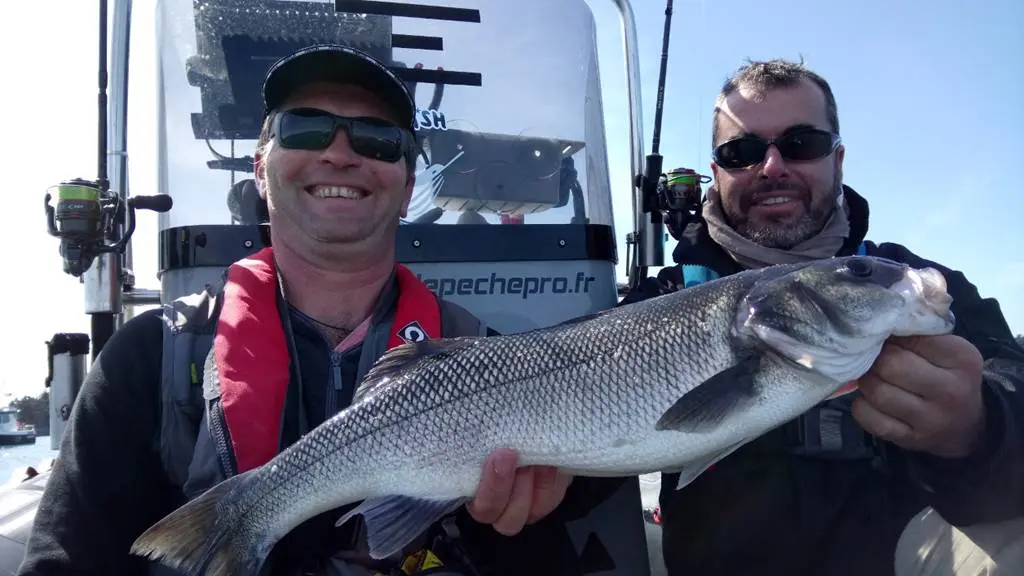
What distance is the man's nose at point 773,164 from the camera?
3.16m

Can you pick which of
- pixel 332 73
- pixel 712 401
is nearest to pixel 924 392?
pixel 712 401

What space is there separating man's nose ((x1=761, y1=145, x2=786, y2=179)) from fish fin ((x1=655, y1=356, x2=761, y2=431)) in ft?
4.20

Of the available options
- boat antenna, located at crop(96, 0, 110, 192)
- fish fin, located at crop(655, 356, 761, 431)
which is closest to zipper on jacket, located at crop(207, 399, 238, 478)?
fish fin, located at crop(655, 356, 761, 431)

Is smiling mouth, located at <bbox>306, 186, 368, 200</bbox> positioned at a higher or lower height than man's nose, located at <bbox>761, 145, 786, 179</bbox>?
lower

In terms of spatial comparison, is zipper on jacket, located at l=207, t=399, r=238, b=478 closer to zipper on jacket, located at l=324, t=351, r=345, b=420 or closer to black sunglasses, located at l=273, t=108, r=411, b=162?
zipper on jacket, located at l=324, t=351, r=345, b=420

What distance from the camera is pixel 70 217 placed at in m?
3.60

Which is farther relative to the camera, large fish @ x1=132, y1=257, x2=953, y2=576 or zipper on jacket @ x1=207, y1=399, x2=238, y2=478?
zipper on jacket @ x1=207, y1=399, x2=238, y2=478

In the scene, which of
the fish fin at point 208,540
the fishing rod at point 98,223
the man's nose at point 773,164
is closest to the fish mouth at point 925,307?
the man's nose at point 773,164

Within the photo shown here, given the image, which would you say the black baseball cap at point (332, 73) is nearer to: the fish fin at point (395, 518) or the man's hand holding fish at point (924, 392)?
the fish fin at point (395, 518)

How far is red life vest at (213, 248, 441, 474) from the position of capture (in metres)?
2.41

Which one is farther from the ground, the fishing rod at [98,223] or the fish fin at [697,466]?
the fishing rod at [98,223]

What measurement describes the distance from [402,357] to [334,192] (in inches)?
31.3

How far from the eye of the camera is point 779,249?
3.18 metres

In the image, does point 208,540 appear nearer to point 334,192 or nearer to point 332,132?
point 334,192
